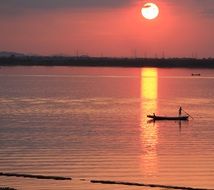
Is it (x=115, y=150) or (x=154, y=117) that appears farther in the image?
(x=154, y=117)

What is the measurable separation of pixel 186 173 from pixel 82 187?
5121 millimetres

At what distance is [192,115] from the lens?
5125cm

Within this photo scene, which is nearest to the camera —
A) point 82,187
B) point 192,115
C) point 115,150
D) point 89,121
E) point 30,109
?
point 82,187

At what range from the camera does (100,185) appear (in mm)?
19422

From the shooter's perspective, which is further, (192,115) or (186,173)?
(192,115)

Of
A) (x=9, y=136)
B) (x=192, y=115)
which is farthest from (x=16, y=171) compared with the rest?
(x=192, y=115)

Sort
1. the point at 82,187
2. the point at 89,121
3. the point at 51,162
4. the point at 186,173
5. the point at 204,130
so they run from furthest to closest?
the point at 89,121 < the point at 204,130 < the point at 51,162 < the point at 186,173 < the point at 82,187

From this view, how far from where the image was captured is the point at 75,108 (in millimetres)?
56688

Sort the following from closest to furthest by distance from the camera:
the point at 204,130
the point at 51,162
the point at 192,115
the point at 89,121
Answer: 1. the point at 51,162
2. the point at 204,130
3. the point at 89,121
4. the point at 192,115

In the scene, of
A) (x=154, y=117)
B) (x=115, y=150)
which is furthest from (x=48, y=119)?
(x=115, y=150)

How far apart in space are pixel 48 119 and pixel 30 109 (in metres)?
9.37

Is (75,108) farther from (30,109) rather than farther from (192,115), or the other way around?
(192,115)

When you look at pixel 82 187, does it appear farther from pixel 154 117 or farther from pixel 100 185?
pixel 154 117

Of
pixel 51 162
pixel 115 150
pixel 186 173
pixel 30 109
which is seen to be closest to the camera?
pixel 186 173
